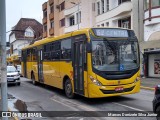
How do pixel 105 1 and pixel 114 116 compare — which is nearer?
pixel 114 116

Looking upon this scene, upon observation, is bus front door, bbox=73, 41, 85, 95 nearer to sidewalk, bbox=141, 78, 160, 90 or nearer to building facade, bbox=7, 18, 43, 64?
sidewalk, bbox=141, 78, 160, 90

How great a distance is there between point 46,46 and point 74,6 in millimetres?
32145

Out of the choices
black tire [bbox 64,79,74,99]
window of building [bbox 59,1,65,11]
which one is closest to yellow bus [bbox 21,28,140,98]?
black tire [bbox 64,79,74,99]

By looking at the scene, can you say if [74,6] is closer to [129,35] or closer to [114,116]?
[129,35]

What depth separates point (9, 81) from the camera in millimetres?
20656

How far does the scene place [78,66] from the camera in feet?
39.6

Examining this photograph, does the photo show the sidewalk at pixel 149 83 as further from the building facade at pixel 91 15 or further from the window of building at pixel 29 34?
the window of building at pixel 29 34

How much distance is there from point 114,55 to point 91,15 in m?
30.6

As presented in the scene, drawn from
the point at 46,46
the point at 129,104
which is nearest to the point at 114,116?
the point at 129,104

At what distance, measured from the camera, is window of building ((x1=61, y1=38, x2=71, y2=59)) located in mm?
13133

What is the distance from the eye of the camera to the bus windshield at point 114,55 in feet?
36.4

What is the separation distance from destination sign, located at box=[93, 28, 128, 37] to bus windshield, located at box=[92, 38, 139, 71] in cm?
28

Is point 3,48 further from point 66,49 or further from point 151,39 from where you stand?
point 151,39

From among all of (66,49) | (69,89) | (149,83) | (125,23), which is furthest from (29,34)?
(69,89)
